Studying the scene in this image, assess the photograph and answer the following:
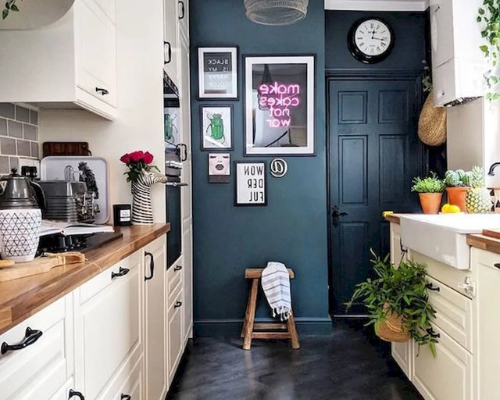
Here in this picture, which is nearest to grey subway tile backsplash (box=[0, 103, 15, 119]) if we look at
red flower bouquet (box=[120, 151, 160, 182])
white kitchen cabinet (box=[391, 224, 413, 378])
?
red flower bouquet (box=[120, 151, 160, 182])

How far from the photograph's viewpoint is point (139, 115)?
2.39m

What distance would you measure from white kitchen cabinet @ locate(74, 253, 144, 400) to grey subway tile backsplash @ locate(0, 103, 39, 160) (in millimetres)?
748

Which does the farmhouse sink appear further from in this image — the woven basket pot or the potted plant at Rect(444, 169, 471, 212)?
the woven basket pot

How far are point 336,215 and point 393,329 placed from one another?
1.78 metres

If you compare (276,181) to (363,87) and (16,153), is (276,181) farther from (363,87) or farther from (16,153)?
(16,153)

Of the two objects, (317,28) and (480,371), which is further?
(317,28)

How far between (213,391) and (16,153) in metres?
1.60

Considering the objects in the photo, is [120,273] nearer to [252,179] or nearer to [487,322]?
[487,322]

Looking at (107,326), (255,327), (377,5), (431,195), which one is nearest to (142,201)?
(107,326)

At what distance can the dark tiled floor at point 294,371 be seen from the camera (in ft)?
8.16

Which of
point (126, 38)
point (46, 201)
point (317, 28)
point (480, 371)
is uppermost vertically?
point (317, 28)

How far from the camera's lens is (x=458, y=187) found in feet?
8.73

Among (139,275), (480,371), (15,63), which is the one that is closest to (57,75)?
(15,63)

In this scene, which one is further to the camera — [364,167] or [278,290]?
[364,167]
